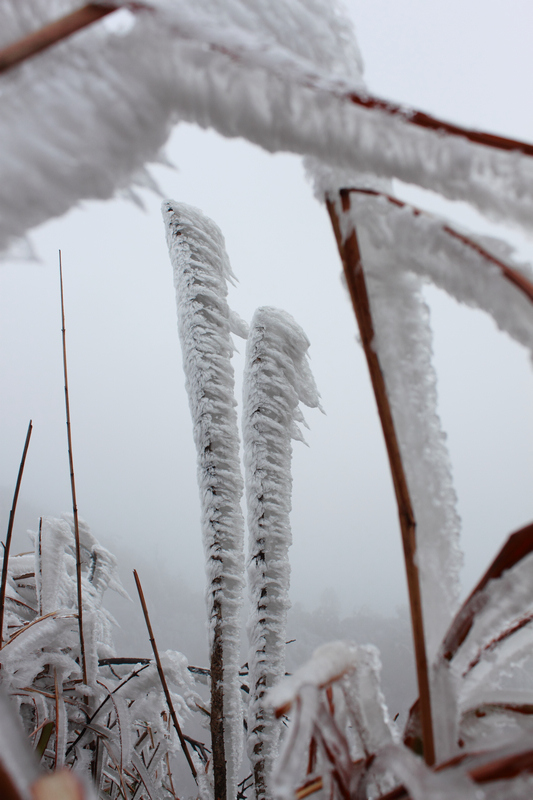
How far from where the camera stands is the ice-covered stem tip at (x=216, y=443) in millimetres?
505

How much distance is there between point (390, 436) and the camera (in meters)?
0.17

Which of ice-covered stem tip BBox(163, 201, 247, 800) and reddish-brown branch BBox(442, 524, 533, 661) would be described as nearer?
reddish-brown branch BBox(442, 524, 533, 661)

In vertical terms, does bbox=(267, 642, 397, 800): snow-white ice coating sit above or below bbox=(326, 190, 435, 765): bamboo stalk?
below

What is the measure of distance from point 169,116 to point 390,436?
151 millimetres

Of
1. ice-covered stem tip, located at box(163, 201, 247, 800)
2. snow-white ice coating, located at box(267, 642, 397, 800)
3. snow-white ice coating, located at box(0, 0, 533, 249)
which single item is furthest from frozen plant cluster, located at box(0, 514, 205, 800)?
snow-white ice coating, located at box(0, 0, 533, 249)

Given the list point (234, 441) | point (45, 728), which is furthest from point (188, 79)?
point (45, 728)

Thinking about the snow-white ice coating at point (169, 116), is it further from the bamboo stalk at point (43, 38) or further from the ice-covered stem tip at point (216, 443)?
the ice-covered stem tip at point (216, 443)

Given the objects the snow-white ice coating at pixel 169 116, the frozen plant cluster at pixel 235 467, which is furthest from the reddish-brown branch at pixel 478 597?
the frozen plant cluster at pixel 235 467

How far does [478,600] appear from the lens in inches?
6.6

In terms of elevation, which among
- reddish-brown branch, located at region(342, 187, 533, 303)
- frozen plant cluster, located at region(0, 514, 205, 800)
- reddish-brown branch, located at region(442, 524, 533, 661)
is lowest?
frozen plant cluster, located at region(0, 514, 205, 800)

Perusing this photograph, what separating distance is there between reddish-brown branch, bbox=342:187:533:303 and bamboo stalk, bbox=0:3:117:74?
11cm

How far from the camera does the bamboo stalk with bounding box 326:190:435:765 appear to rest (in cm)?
16

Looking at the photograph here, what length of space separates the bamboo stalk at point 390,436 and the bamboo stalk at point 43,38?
11 cm

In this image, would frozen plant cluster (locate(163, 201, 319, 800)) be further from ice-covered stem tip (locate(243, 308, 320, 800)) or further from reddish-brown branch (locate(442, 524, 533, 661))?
reddish-brown branch (locate(442, 524, 533, 661))
